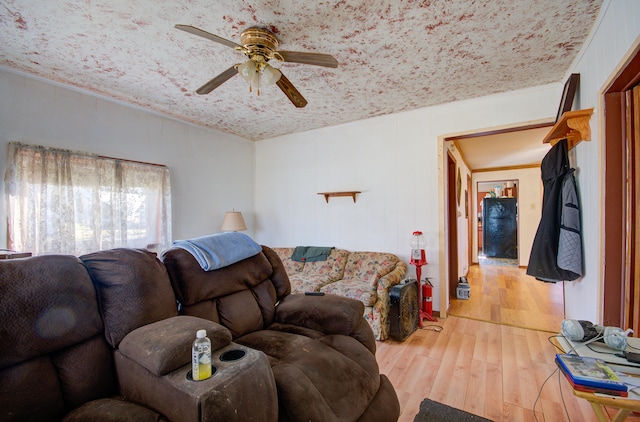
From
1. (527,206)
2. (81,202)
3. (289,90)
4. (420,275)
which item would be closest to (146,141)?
(81,202)

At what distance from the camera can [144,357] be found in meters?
0.97

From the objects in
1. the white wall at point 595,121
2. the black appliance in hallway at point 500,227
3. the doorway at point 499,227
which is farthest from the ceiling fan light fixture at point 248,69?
the black appliance in hallway at point 500,227

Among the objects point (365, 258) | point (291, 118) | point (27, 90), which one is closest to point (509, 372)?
point (365, 258)

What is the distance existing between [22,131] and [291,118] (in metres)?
2.67

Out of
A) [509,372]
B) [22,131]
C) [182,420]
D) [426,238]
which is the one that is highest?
[22,131]

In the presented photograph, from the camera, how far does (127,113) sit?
3.24 m

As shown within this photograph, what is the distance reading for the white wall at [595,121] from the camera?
1.53m

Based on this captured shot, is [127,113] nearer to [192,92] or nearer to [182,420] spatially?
[192,92]

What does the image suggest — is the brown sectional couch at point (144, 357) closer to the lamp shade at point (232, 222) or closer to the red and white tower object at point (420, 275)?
the red and white tower object at point (420, 275)

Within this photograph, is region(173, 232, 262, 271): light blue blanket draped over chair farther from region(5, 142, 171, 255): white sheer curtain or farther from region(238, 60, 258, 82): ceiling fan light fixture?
region(5, 142, 171, 255): white sheer curtain

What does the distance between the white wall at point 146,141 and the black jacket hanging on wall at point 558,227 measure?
3.94m

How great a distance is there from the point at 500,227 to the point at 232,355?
27.9ft

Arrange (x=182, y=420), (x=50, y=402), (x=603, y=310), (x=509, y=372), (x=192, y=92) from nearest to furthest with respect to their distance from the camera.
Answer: (x=182, y=420) < (x=50, y=402) < (x=603, y=310) < (x=509, y=372) < (x=192, y=92)

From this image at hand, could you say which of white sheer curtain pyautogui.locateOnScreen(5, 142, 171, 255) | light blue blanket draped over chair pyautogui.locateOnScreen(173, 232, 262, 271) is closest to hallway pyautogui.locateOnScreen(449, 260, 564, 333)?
light blue blanket draped over chair pyautogui.locateOnScreen(173, 232, 262, 271)
